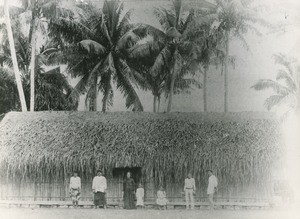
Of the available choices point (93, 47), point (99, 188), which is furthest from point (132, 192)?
point (93, 47)

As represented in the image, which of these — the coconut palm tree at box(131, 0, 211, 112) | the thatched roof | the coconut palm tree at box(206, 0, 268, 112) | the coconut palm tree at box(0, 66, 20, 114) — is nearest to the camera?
the thatched roof

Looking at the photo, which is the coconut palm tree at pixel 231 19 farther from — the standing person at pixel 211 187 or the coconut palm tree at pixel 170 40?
the standing person at pixel 211 187

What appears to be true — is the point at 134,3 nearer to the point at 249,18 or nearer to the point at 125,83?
the point at 125,83

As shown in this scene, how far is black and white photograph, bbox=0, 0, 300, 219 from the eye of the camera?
17.9 metres

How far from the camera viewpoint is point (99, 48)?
2394 cm

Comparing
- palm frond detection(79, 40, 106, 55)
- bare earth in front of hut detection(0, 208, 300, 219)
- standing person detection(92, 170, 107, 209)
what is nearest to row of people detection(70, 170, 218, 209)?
standing person detection(92, 170, 107, 209)

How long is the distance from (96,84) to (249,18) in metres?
7.20

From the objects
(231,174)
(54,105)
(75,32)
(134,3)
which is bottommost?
(231,174)

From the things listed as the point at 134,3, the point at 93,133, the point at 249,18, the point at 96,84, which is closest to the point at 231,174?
the point at 93,133

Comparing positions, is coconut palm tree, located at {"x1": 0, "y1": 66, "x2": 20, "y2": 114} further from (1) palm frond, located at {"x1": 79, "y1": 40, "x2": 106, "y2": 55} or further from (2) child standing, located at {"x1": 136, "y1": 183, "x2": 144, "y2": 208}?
(2) child standing, located at {"x1": 136, "y1": 183, "x2": 144, "y2": 208}

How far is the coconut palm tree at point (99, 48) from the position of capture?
23.9m

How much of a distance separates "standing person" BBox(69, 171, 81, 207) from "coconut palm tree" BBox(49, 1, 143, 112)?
636 cm

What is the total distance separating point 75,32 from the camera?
23953 mm

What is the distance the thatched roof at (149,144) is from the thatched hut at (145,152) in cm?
3
